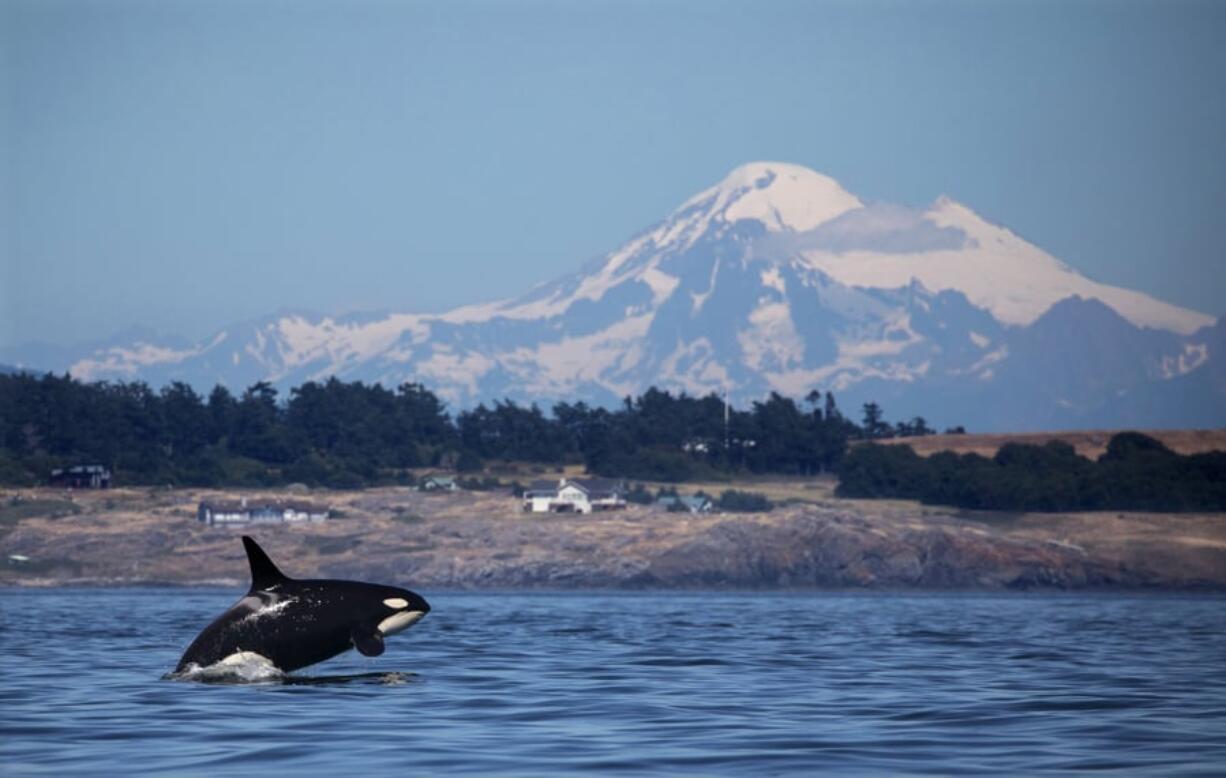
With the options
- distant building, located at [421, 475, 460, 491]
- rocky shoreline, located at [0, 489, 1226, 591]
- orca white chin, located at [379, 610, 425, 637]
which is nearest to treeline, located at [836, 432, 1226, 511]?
rocky shoreline, located at [0, 489, 1226, 591]

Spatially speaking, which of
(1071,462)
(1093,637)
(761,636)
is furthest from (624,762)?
(1071,462)

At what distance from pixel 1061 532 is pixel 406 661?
127m

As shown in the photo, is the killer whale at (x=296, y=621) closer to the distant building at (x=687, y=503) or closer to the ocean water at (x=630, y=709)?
the ocean water at (x=630, y=709)

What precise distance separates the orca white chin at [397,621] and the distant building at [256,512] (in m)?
134

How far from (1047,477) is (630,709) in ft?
500

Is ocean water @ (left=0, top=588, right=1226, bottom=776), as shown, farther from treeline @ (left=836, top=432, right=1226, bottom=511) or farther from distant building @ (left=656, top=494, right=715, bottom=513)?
distant building @ (left=656, top=494, right=715, bottom=513)

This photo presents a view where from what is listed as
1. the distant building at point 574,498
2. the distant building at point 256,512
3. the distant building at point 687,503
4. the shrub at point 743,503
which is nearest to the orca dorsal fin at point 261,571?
the distant building at point 256,512

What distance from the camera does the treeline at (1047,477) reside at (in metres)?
170

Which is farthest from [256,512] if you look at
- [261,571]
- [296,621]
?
[296,621]

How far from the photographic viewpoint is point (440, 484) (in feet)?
611

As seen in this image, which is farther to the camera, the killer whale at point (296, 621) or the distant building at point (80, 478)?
the distant building at point (80, 478)

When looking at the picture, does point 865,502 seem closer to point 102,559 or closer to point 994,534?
point 994,534

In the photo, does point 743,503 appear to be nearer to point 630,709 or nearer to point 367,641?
point 367,641

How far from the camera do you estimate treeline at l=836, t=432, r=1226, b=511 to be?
170 metres
